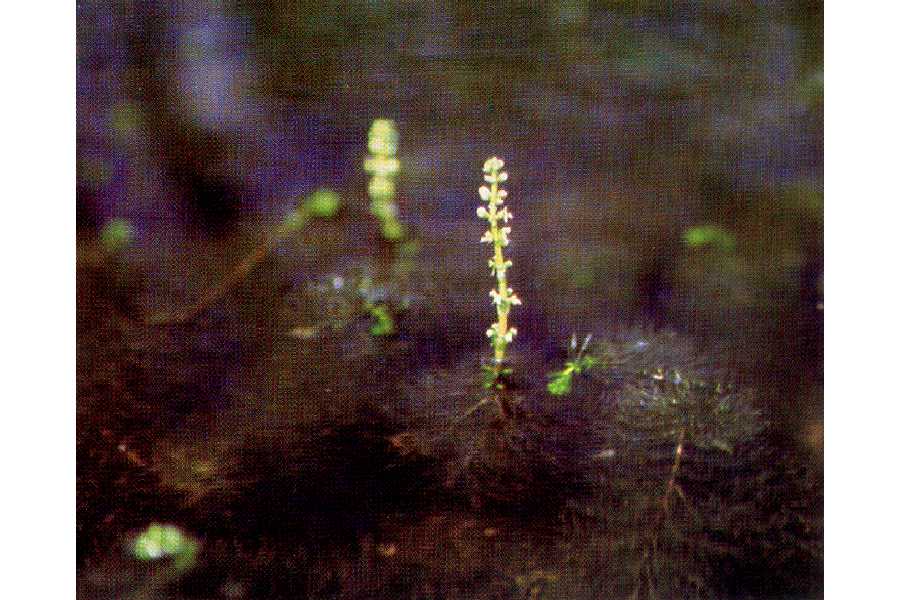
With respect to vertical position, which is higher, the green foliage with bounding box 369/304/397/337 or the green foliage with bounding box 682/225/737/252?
the green foliage with bounding box 682/225/737/252

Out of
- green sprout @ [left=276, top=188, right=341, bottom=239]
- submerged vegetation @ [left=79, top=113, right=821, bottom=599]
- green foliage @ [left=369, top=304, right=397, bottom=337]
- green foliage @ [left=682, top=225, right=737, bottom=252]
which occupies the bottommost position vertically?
submerged vegetation @ [left=79, top=113, right=821, bottom=599]

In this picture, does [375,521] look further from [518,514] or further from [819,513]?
[819,513]

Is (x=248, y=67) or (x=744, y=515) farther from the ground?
(x=248, y=67)

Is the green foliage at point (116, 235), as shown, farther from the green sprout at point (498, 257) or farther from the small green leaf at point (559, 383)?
the small green leaf at point (559, 383)

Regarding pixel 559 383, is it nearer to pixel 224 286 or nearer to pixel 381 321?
pixel 381 321

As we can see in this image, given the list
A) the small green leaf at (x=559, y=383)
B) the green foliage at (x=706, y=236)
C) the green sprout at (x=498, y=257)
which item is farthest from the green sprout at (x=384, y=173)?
the green foliage at (x=706, y=236)

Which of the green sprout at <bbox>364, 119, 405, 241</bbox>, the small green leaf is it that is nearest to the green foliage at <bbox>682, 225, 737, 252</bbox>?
the small green leaf

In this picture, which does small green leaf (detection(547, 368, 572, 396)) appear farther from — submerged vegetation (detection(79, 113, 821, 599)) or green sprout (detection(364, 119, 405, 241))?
green sprout (detection(364, 119, 405, 241))

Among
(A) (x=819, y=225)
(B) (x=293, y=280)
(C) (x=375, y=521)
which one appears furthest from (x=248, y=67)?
(A) (x=819, y=225)
